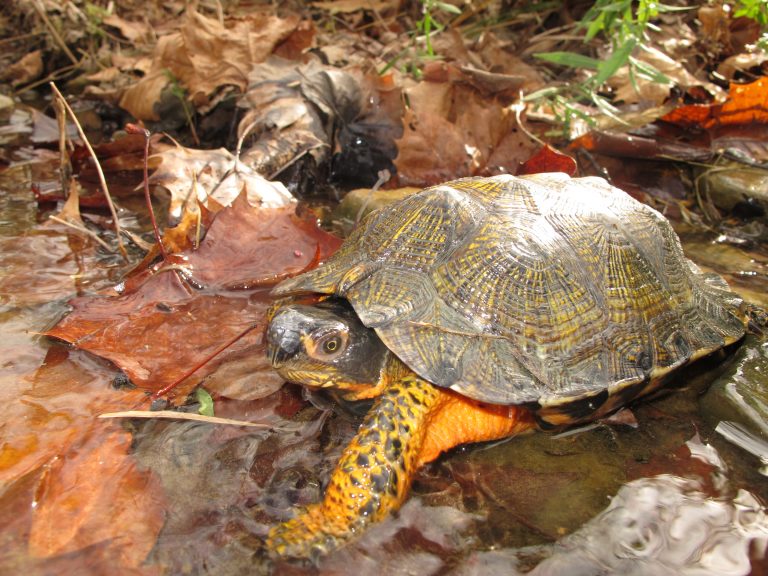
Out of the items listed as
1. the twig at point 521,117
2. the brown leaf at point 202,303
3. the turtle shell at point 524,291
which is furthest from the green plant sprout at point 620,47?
the brown leaf at point 202,303

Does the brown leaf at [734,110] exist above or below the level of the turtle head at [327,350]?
above

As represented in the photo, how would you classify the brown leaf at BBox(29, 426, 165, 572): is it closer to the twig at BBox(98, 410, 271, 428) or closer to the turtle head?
the twig at BBox(98, 410, 271, 428)

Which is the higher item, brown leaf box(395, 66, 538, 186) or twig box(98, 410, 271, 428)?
brown leaf box(395, 66, 538, 186)

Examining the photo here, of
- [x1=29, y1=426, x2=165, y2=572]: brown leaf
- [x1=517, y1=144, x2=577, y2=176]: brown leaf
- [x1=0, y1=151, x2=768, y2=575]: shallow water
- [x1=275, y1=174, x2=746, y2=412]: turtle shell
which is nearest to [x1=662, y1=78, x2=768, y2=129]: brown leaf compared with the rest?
[x1=517, y1=144, x2=577, y2=176]: brown leaf

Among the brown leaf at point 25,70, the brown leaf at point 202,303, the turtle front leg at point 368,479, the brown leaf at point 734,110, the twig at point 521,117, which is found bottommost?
the brown leaf at point 25,70

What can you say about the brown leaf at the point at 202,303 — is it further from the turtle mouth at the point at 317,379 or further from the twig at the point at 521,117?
the twig at the point at 521,117

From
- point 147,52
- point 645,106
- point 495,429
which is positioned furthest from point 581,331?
point 147,52

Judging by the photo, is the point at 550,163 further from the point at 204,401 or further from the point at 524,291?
the point at 204,401

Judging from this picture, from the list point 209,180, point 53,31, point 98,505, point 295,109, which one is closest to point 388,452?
point 98,505

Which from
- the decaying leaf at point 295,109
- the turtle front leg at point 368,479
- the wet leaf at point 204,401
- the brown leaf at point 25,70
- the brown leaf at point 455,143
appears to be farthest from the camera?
the brown leaf at point 25,70
